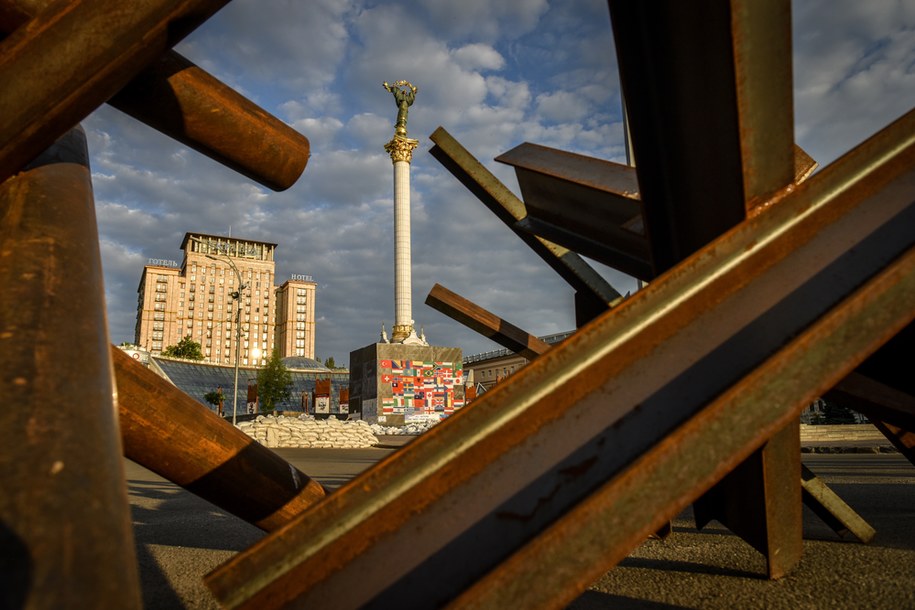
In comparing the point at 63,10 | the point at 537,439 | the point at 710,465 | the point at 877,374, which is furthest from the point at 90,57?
the point at 877,374

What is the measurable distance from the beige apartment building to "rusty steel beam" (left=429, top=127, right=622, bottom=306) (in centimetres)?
11331

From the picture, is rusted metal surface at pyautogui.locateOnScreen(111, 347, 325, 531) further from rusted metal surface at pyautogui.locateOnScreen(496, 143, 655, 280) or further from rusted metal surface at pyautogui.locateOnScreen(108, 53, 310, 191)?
rusted metal surface at pyautogui.locateOnScreen(496, 143, 655, 280)

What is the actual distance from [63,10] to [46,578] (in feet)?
2.41

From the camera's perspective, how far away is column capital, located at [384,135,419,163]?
48938mm

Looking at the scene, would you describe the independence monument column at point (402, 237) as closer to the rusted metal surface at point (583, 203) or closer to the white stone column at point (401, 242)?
the white stone column at point (401, 242)

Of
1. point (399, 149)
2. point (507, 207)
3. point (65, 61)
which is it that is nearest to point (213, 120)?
point (65, 61)

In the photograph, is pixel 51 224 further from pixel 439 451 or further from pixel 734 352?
pixel 734 352

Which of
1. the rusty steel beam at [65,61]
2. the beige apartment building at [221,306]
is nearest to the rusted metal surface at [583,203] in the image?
the rusty steel beam at [65,61]

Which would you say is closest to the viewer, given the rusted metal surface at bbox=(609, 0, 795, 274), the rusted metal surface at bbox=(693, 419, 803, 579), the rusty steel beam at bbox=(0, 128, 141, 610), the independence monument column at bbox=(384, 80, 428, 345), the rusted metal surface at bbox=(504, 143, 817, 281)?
the rusty steel beam at bbox=(0, 128, 141, 610)

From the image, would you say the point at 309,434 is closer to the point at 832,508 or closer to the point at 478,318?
the point at 478,318

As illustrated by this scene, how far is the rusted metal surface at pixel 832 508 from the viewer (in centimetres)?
250

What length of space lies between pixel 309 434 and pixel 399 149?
31894 mm

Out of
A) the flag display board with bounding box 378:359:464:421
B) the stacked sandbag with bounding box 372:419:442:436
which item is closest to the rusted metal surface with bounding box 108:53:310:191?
the stacked sandbag with bounding box 372:419:442:436

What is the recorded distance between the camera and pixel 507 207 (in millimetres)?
3459
